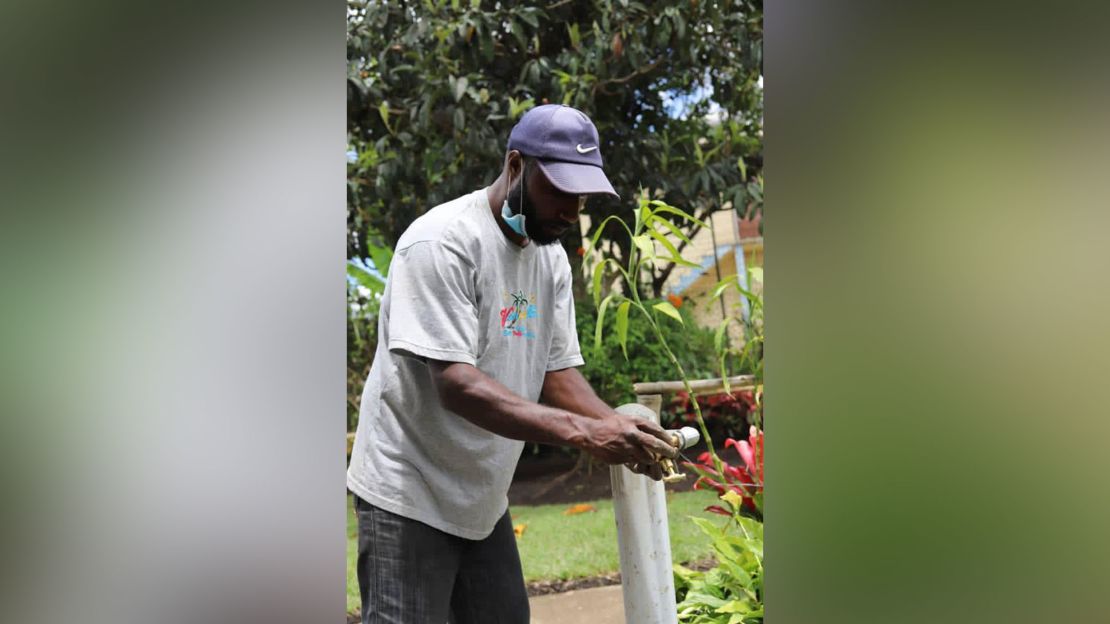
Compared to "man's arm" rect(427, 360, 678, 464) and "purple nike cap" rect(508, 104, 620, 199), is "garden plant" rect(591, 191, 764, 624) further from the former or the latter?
"man's arm" rect(427, 360, 678, 464)

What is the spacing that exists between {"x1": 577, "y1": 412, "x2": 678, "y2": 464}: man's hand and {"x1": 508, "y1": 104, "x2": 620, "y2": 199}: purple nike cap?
0.44 metres

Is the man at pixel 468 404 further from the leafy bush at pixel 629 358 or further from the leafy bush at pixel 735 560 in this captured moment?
the leafy bush at pixel 629 358

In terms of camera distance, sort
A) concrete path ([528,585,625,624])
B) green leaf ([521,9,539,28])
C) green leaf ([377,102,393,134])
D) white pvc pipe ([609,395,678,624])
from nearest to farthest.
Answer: white pvc pipe ([609,395,678,624]) < concrete path ([528,585,625,624]) < green leaf ([521,9,539,28]) < green leaf ([377,102,393,134])

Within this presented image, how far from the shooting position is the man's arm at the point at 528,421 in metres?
1.60

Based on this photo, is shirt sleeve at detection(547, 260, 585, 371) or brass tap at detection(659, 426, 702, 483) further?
shirt sleeve at detection(547, 260, 585, 371)

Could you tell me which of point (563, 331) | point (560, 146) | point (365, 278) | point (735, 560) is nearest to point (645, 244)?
point (563, 331)

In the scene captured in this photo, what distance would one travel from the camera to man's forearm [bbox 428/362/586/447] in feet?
5.24

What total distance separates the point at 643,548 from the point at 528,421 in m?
0.72

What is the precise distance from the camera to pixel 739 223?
3.77m

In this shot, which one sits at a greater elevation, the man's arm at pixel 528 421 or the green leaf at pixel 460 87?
the green leaf at pixel 460 87

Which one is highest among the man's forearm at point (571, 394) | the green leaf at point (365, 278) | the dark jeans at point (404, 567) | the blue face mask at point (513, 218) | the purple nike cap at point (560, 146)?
the purple nike cap at point (560, 146)

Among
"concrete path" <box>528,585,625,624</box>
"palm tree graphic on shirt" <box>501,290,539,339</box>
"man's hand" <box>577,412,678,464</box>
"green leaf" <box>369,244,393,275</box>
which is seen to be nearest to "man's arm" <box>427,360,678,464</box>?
"man's hand" <box>577,412,678,464</box>

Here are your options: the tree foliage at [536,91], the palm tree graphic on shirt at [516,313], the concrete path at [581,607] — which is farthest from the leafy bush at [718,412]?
the palm tree graphic on shirt at [516,313]
